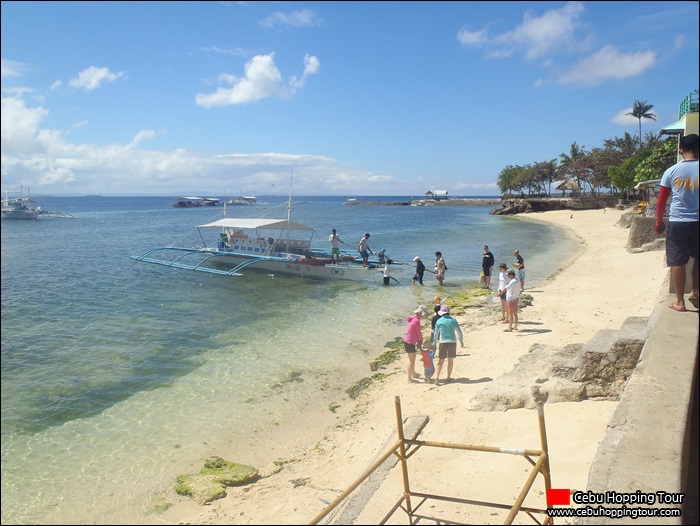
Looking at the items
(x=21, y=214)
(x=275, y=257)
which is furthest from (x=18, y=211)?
(x=275, y=257)

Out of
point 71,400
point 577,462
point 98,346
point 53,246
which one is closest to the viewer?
point 577,462

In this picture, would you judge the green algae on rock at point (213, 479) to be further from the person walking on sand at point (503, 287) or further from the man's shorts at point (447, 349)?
the person walking on sand at point (503, 287)

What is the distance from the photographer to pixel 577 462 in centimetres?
531

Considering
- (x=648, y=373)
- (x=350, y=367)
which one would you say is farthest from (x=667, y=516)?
(x=350, y=367)

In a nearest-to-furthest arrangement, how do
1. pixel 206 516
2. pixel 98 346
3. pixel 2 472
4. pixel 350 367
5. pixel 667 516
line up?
1. pixel 667 516
2. pixel 206 516
3. pixel 2 472
4. pixel 350 367
5. pixel 98 346

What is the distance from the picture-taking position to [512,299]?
12.5m

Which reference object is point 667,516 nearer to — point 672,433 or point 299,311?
point 672,433

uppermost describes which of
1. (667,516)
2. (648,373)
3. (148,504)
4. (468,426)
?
(648,373)

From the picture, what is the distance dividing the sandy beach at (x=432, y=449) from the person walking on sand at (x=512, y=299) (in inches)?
12.6

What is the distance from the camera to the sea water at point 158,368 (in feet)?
24.9

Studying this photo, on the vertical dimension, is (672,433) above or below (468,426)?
above

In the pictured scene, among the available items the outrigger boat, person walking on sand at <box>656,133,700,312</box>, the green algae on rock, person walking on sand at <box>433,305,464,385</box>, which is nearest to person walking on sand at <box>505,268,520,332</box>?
person walking on sand at <box>433,305,464,385</box>

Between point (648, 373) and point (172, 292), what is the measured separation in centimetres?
2084

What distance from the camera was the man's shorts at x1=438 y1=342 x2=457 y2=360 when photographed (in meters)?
9.34
